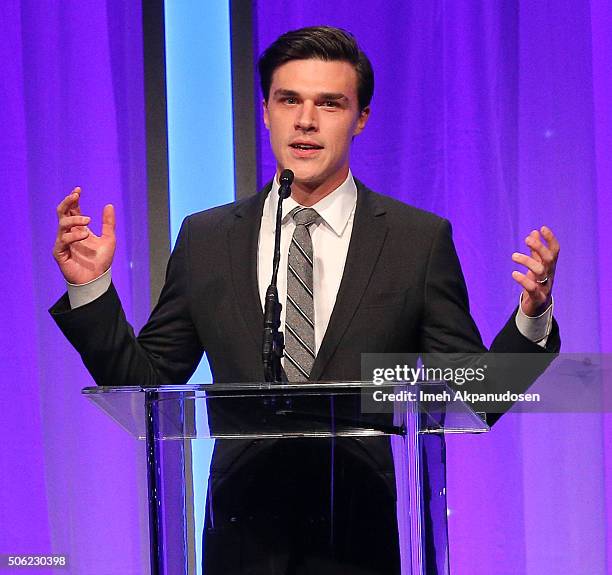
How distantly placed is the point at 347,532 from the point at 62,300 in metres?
0.69

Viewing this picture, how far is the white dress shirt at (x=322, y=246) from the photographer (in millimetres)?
1837

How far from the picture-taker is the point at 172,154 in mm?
2748

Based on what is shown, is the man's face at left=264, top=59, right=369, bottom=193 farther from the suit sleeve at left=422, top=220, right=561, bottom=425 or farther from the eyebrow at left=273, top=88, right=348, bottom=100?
the suit sleeve at left=422, top=220, right=561, bottom=425

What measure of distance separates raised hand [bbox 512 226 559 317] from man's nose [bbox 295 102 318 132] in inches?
22.6

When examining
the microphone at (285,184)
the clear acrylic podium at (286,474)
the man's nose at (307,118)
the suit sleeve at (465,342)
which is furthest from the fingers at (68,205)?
the suit sleeve at (465,342)

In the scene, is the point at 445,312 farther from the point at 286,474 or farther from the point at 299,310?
the point at 286,474

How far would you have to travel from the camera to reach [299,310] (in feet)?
5.88

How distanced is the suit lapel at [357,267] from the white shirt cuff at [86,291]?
14.7 inches

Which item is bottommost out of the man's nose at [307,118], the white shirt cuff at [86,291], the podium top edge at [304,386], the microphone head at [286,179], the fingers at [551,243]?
the podium top edge at [304,386]

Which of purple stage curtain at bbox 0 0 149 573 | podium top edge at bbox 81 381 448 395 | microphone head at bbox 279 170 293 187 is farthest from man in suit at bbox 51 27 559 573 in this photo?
purple stage curtain at bbox 0 0 149 573

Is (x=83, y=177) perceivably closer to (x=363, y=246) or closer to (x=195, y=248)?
(x=195, y=248)

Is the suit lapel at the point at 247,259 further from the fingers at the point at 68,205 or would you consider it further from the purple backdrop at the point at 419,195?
the purple backdrop at the point at 419,195

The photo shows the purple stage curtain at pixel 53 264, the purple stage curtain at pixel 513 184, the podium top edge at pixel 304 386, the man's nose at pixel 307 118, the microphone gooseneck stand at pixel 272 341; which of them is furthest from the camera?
the purple stage curtain at pixel 53 264

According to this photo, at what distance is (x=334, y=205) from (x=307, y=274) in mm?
209
